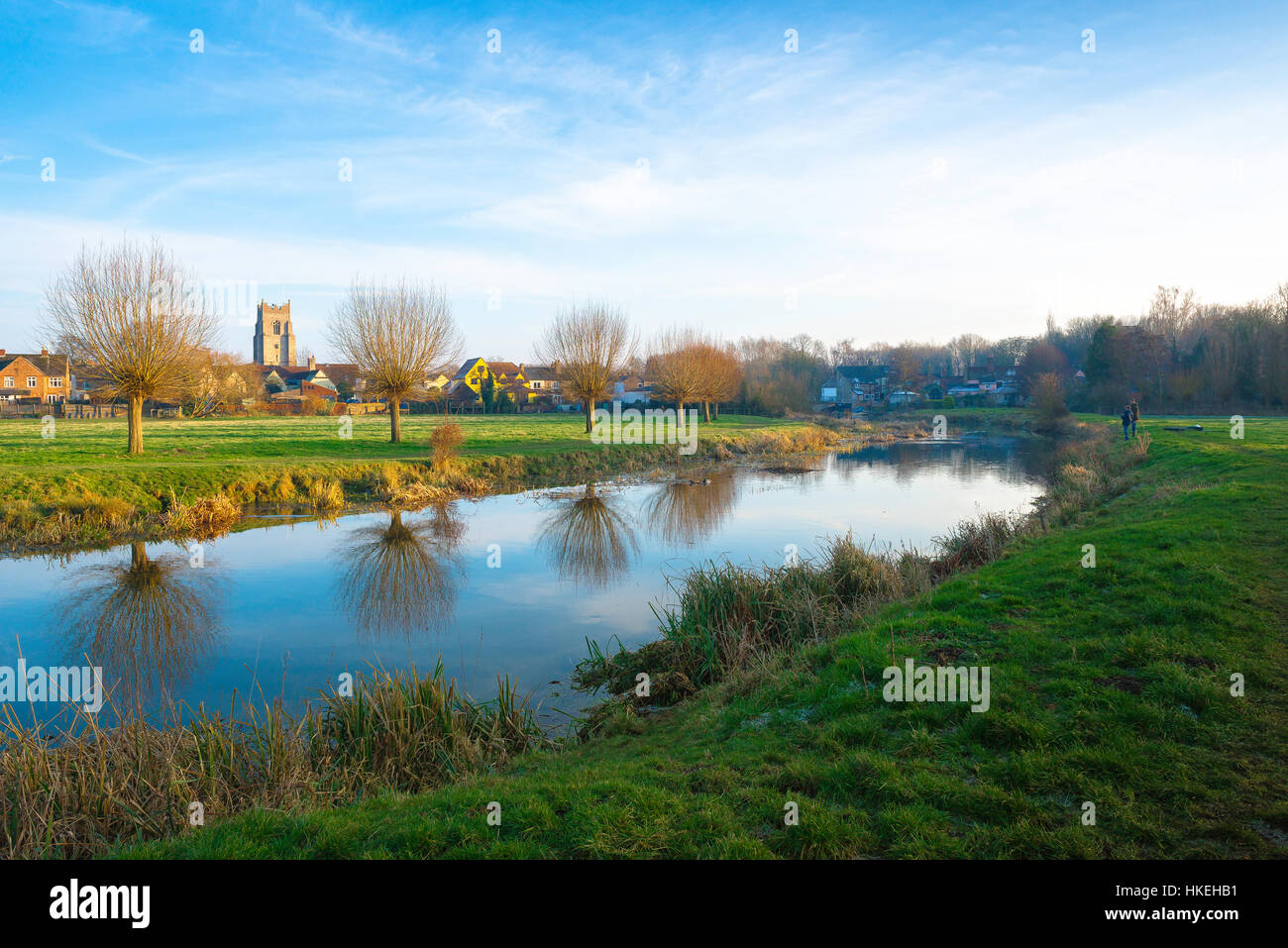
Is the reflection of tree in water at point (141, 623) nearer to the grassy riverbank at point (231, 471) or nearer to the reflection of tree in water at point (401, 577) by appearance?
the reflection of tree in water at point (401, 577)

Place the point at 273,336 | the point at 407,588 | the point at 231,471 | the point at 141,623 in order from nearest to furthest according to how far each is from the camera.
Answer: the point at 141,623 < the point at 407,588 < the point at 231,471 < the point at 273,336

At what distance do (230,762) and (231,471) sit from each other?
60.2ft

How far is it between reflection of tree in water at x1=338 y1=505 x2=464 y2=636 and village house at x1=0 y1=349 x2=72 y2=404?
7323 cm

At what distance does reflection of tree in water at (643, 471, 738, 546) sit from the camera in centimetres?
1838

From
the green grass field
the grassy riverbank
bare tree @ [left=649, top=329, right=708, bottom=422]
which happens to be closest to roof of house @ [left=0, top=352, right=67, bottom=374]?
the grassy riverbank

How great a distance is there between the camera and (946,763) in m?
5.00

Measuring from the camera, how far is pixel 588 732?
287 inches

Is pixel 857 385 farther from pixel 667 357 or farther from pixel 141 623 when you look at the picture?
pixel 141 623

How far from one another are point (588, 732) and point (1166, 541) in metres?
8.84

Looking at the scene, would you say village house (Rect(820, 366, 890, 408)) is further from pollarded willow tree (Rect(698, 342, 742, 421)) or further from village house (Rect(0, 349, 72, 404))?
village house (Rect(0, 349, 72, 404))

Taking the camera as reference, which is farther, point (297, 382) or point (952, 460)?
point (297, 382)

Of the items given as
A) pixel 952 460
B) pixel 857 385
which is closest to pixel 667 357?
pixel 952 460
